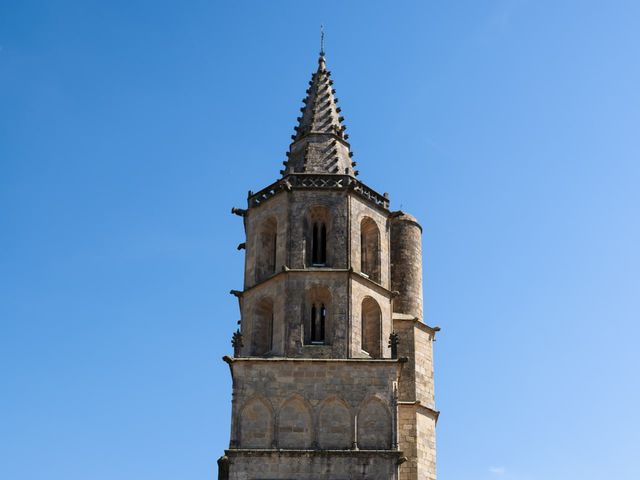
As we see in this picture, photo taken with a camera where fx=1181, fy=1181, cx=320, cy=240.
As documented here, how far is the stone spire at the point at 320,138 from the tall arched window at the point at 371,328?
14.6 ft

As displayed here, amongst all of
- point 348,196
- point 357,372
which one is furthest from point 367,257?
point 357,372

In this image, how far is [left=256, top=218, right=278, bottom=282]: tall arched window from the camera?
118 ft

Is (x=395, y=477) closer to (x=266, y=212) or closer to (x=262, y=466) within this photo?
(x=262, y=466)

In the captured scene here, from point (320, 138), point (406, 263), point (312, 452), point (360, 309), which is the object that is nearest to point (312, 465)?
point (312, 452)

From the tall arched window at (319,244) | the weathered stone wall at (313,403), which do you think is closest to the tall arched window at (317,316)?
the weathered stone wall at (313,403)

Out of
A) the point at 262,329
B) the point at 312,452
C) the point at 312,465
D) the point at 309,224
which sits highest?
the point at 309,224

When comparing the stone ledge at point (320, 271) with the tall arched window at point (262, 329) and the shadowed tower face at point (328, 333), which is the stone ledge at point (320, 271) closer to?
the shadowed tower face at point (328, 333)

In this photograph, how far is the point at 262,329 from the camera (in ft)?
115

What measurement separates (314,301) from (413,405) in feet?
15.3

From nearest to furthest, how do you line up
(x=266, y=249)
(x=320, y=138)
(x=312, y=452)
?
(x=312, y=452) → (x=266, y=249) → (x=320, y=138)

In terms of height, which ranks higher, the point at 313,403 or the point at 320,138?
the point at 320,138

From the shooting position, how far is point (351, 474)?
31.7 m

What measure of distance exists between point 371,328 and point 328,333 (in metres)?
1.57

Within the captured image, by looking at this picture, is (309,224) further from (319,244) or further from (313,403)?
(313,403)
